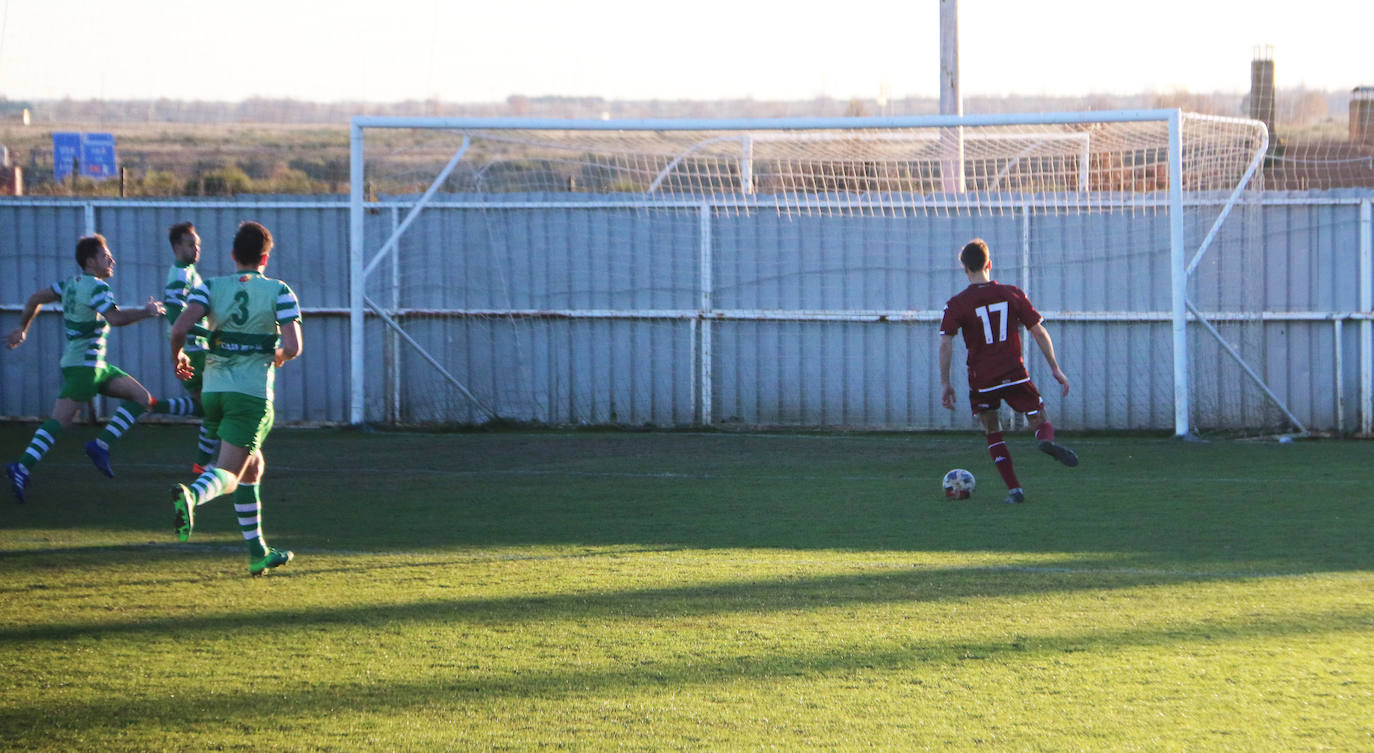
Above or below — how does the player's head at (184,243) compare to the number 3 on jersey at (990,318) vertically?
above

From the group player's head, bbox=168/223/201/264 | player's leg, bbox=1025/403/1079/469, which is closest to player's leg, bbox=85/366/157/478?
player's head, bbox=168/223/201/264

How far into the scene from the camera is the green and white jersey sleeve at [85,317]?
10.2 metres

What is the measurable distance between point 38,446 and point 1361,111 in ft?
75.0

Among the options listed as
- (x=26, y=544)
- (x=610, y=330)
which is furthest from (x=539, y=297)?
(x=26, y=544)

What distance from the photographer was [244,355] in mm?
7066

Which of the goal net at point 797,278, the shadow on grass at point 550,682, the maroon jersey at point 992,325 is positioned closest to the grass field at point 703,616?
the shadow on grass at point 550,682

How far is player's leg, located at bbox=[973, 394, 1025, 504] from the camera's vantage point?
9383mm

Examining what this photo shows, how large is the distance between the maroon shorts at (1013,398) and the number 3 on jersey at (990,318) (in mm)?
346

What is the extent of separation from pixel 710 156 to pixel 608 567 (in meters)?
9.58

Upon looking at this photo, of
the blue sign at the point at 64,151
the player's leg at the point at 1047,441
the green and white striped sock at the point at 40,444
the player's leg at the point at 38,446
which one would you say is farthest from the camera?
the blue sign at the point at 64,151

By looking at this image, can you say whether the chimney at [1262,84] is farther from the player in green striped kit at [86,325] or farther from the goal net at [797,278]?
the player in green striped kit at [86,325]

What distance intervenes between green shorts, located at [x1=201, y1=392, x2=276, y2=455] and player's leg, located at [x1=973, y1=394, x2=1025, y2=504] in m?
4.79

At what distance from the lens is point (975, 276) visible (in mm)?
9359

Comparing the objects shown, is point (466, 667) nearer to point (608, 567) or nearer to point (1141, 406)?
point (608, 567)
